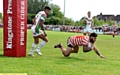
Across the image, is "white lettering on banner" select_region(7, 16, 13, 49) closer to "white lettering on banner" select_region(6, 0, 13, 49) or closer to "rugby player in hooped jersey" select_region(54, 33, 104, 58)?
"white lettering on banner" select_region(6, 0, 13, 49)

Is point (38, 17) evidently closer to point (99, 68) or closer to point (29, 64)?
point (29, 64)

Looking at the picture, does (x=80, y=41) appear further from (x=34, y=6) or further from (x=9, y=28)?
(x=34, y=6)

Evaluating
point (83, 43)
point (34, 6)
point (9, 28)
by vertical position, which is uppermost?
point (34, 6)

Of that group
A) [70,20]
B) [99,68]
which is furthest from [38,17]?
[70,20]

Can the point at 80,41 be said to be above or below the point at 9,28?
below

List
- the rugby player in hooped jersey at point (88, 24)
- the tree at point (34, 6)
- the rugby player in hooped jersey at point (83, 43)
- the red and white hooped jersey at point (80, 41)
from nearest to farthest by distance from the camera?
the rugby player in hooped jersey at point (83, 43)
the red and white hooped jersey at point (80, 41)
the rugby player in hooped jersey at point (88, 24)
the tree at point (34, 6)

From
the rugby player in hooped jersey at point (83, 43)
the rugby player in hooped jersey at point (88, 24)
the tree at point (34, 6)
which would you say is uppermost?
the tree at point (34, 6)

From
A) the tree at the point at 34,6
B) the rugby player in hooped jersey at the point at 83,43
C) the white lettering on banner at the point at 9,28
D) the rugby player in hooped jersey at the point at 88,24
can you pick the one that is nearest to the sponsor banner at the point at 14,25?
the white lettering on banner at the point at 9,28

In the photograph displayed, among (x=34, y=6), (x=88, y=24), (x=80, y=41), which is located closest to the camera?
(x=80, y=41)

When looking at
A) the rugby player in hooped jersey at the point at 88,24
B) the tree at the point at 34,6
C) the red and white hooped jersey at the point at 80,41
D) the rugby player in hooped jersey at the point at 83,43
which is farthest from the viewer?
the tree at the point at 34,6

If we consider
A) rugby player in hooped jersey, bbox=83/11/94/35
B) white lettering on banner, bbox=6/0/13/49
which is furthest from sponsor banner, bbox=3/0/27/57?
rugby player in hooped jersey, bbox=83/11/94/35

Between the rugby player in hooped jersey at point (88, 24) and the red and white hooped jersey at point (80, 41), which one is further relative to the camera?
the rugby player in hooped jersey at point (88, 24)

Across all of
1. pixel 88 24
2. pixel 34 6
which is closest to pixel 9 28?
pixel 88 24

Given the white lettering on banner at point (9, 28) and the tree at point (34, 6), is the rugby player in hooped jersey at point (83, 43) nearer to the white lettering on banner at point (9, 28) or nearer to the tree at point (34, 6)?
the white lettering on banner at point (9, 28)
